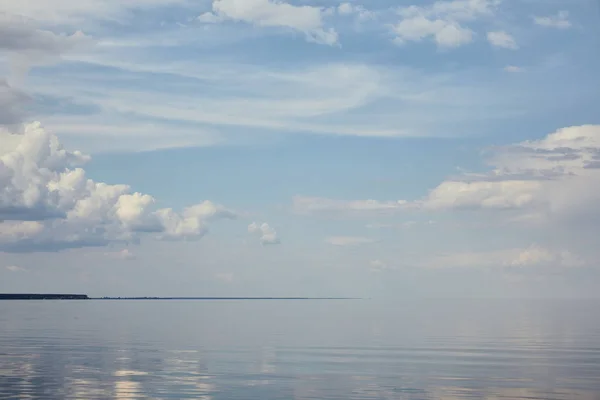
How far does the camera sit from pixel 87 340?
291 feet

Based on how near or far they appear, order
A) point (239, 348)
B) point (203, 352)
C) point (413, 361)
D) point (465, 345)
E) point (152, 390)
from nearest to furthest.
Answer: point (152, 390) → point (413, 361) → point (203, 352) → point (239, 348) → point (465, 345)

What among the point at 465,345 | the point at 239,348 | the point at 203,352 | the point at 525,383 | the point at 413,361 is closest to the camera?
the point at 525,383

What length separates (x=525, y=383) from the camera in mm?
52188

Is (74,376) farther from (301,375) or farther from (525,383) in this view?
(525,383)

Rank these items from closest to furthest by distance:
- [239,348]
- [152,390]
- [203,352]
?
1. [152,390]
2. [203,352]
3. [239,348]

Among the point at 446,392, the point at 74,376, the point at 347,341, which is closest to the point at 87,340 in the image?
the point at 347,341

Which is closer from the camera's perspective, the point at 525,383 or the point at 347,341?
the point at 525,383

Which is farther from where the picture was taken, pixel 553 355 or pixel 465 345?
pixel 465 345

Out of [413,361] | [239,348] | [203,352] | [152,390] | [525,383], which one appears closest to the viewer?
[152,390]

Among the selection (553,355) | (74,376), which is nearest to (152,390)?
(74,376)

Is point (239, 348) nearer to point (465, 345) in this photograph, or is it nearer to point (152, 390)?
point (465, 345)

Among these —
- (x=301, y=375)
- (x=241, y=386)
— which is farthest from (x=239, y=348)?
(x=241, y=386)

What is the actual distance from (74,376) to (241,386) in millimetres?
12463

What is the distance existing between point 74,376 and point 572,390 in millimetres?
32258
